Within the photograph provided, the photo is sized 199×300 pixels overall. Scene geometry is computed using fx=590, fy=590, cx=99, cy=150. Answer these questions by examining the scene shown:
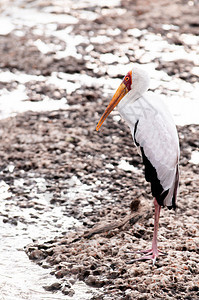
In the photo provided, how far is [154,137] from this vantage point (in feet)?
17.4

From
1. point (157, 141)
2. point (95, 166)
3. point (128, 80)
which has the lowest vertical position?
point (95, 166)

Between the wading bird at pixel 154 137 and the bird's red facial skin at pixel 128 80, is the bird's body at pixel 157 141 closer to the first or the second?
the wading bird at pixel 154 137

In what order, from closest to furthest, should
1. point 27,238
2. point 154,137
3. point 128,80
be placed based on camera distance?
point 154,137, point 128,80, point 27,238

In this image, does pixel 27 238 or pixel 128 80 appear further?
pixel 27 238

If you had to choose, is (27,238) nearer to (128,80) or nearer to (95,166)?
(95,166)

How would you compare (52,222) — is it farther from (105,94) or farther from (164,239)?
(105,94)

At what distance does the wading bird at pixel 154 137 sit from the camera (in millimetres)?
5289

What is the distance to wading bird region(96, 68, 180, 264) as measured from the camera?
5.29 meters

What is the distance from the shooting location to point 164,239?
595cm

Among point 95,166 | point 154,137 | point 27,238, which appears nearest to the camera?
point 154,137

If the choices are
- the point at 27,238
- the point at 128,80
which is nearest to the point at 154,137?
the point at 128,80

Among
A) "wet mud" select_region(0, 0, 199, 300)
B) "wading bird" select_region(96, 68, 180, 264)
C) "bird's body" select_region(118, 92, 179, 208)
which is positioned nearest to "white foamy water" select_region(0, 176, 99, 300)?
"wet mud" select_region(0, 0, 199, 300)

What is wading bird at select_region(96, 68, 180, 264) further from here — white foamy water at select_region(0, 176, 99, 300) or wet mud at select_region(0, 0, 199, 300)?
white foamy water at select_region(0, 176, 99, 300)

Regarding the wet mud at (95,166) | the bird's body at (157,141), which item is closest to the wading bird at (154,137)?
the bird's body at (157,141)
